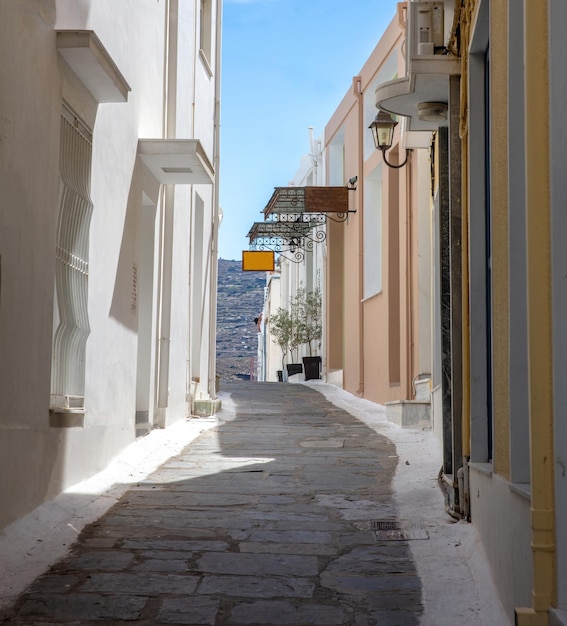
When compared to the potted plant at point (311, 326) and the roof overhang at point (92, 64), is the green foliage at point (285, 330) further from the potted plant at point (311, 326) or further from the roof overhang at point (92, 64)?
the roof overhang at point (92, 64)

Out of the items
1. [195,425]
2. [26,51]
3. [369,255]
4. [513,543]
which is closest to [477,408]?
Result: [513,543]

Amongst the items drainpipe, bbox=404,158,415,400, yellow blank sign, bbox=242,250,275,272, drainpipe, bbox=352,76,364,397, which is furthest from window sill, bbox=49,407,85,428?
yellow blank sign, bbox=242,250,275,272

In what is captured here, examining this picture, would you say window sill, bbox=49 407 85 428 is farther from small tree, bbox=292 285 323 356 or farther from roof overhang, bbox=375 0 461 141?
small tree, bbox=292 285 323 356

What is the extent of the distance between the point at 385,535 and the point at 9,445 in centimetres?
214

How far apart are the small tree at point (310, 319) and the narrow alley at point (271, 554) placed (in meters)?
15.5

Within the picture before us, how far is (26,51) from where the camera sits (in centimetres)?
525

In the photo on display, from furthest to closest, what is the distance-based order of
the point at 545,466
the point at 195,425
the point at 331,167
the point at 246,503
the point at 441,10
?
the point at 331,167 < the point at 195,425 < the point at 441,10 < the point at 246,503 < the point at 545,466

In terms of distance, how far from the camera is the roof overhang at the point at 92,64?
5.82m

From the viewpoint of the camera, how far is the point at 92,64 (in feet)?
20.1

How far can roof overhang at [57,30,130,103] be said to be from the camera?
5.82 meters

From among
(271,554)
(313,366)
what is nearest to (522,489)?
(271,554)

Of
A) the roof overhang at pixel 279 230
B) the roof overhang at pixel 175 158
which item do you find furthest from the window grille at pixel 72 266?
the roof overhang at pixel 279 230

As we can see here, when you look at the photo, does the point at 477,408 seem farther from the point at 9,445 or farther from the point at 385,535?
the point at 9,445

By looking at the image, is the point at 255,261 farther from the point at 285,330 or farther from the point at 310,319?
the point at 310,319
